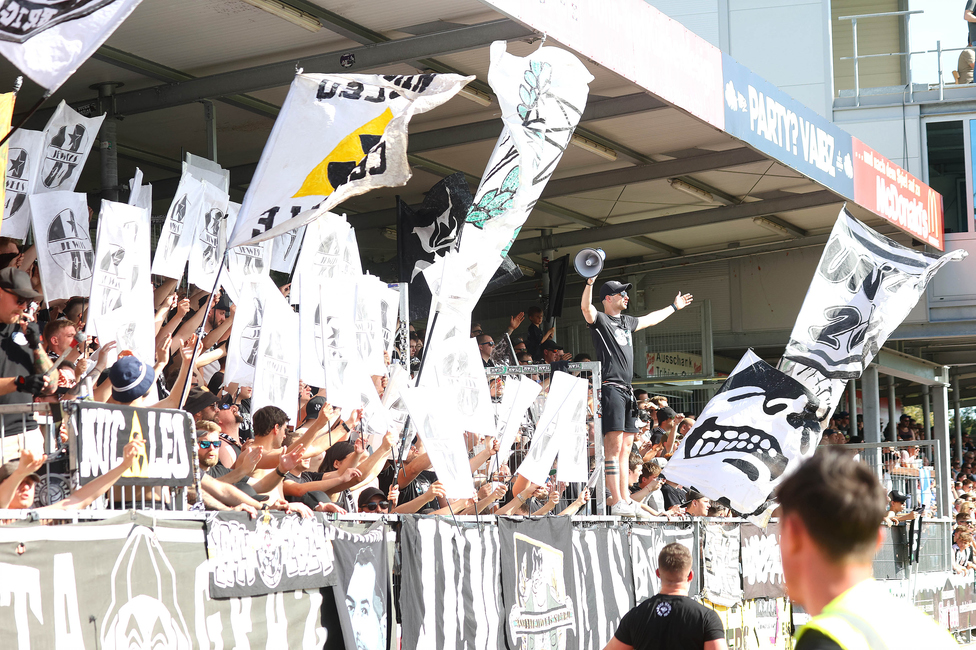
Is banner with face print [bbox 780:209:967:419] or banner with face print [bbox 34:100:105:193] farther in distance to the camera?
banner with face print [bbox 780:209:967:419]

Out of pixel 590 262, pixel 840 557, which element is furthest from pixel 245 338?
pixel 840 557

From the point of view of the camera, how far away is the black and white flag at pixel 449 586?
7.69 meters

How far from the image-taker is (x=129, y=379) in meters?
5.93

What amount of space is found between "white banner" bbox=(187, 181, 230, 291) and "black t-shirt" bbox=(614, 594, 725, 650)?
4.31 m

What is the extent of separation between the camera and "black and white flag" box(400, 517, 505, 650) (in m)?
7.69

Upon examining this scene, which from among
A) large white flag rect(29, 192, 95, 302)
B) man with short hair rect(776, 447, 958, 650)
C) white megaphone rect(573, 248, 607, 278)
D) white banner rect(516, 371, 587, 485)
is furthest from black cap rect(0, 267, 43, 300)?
white megaphone rect(573, 248, 607, 278)

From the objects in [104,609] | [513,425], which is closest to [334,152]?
[513,425]

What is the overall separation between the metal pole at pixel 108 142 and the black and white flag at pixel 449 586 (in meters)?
4.23

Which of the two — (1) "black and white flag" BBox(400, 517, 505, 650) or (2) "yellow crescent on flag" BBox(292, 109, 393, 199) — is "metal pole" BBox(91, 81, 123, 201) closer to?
(2) "yellow crescent on flag" BBox(292, 109, 393, 199)

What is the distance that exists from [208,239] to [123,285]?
4.53 feet

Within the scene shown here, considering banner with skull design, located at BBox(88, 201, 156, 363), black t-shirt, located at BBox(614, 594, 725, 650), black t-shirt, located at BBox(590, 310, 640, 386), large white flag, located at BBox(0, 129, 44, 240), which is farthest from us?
black t-shirt, located at BBox(590, 310, 640, 386)

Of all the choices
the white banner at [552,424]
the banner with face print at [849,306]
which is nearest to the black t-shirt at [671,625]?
the white banner at [552,424]

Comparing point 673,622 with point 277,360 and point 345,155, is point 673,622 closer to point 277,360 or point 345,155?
point 277,360

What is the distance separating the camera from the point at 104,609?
547cm
